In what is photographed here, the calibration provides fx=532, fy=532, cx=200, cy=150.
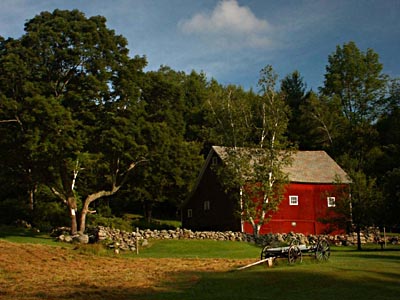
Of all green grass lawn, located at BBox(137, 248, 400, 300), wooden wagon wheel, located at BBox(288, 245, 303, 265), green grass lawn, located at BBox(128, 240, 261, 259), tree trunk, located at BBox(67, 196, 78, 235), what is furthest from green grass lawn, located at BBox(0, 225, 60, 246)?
green grass lawn, located at BBox(137, 248, 400, 300)

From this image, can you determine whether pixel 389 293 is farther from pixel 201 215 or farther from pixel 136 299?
pixel 201 215

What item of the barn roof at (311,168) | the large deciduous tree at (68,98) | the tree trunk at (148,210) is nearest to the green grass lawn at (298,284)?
the large deciduous tree at (68,98)

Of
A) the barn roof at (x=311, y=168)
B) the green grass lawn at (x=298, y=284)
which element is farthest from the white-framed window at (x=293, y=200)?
the green grass lawn at (x=298, y=284)

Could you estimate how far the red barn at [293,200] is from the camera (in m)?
48.8

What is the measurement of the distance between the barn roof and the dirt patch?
2220cm

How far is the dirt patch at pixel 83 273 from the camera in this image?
17.0 meters

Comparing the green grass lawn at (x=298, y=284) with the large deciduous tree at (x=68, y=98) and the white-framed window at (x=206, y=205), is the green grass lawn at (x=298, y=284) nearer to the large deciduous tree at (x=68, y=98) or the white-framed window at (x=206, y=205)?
the large deciduous tree at (x=68, y=98)

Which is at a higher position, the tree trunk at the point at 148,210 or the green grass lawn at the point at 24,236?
the tree trunk at the point at 148,210

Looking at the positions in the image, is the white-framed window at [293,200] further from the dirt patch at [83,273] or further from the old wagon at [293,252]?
the old wagon at [293,252]

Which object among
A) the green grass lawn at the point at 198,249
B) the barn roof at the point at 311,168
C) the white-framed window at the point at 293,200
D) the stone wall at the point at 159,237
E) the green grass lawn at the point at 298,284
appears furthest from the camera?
the barn roof at the point at 311,168

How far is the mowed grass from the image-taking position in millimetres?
16188

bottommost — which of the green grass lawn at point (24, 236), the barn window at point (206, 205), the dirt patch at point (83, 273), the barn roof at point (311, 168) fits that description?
the dirt patch at point (83, 273)

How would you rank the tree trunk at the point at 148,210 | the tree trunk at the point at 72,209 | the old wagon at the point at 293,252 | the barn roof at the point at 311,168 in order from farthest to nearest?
the tree trunk at the point at 148,210 < the barn roof at the point at 311,168 < the tree trunk at the point at 72,209 < the old wagon at the point at 293,252

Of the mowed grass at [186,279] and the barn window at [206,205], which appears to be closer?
the mowed grass at [186,279]
